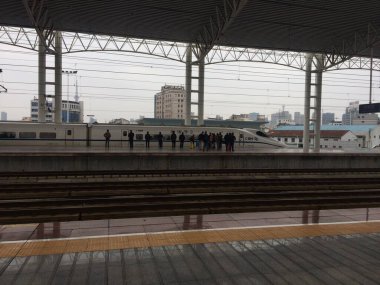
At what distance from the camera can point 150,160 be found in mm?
17578

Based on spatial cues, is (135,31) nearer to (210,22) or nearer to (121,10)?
(121,10)

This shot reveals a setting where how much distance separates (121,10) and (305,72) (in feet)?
65.7

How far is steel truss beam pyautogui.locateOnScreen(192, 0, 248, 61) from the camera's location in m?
22.3

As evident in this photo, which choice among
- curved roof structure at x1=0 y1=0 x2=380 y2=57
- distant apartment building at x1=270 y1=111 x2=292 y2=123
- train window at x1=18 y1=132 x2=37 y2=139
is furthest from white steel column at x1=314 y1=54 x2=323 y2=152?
distant apartment building at x1=270 y1=111 x2=292 y2=123

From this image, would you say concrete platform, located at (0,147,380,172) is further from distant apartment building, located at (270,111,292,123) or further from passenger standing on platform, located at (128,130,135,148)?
distant apartment building, located at (270,111,292,123)

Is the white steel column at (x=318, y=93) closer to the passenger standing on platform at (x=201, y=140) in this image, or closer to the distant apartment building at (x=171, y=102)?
the passenger standing on platform at (x=201, y=140)

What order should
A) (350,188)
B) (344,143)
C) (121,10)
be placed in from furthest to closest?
(344,143) < (121,10) < (350,188)

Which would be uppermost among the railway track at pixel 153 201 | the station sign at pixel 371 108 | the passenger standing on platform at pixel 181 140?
the station sign at pixel 371 108

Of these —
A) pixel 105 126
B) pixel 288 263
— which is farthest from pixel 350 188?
pixel 105 126

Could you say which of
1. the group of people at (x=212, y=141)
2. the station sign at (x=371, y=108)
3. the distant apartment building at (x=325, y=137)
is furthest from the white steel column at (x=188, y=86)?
the distant apartment building at (x=325, y=137)

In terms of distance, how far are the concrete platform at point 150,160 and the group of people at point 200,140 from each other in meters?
5.50

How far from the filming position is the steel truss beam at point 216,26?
73.3ft

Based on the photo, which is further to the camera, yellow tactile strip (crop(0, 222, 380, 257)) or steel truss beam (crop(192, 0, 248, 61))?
steel truss beam (crop(192, 0, 248, 61))

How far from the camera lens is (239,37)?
31.1 metres
